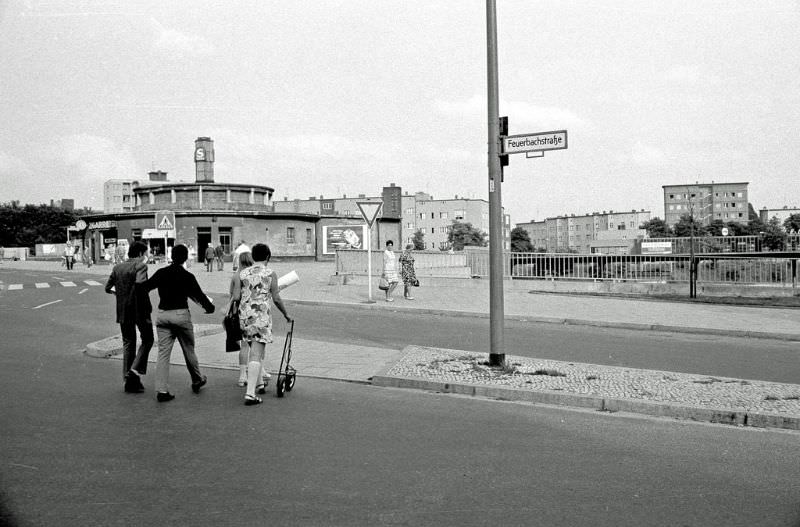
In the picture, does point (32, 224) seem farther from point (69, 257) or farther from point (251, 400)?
point (251, 400)

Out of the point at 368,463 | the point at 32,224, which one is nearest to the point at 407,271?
the point at 368,463

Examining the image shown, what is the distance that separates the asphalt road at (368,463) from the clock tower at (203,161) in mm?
52635

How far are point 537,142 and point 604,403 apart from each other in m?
3.39

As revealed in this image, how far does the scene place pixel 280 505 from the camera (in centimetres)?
430

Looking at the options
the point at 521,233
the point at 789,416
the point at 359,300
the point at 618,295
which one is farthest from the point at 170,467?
the point at 521,233

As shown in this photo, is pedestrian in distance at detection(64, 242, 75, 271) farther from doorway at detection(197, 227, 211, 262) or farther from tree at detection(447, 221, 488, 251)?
tree at detection(447, 221, 488, 251)

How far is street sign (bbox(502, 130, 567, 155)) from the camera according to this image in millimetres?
8438

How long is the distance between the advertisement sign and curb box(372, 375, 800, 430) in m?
48.6

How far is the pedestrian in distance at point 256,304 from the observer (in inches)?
283

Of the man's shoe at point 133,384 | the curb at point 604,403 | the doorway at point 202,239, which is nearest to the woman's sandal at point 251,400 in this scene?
the man's shoe at point 133,384

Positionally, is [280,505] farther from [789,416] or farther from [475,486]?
[789,416]

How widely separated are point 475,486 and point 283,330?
906 cm

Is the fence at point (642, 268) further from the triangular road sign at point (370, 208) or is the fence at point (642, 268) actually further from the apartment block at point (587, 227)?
the apartment block at point (587, 227)

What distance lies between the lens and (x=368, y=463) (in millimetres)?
5172
